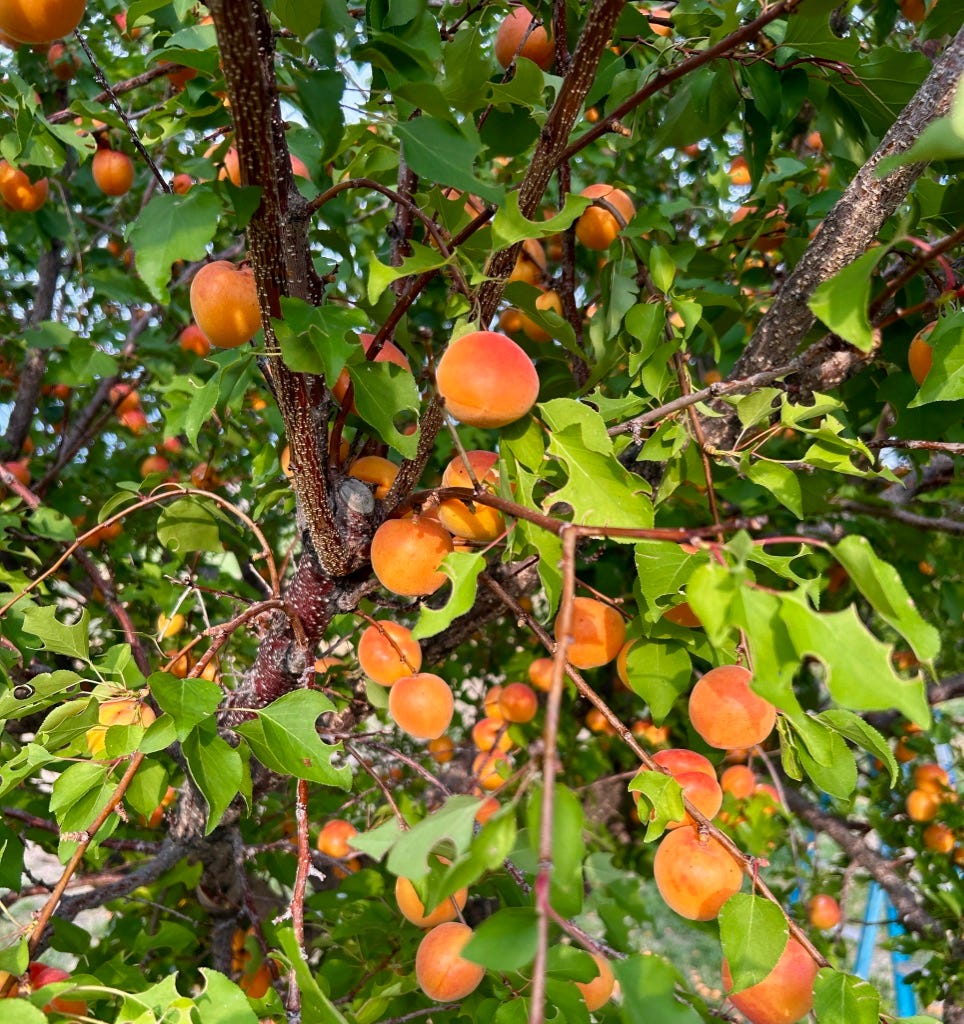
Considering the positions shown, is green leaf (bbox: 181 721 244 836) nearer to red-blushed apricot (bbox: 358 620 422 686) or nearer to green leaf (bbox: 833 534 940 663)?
red-blushed apricot (bbox: 358 620 422 686)

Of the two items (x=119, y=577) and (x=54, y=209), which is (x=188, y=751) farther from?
(x=54, y=209)

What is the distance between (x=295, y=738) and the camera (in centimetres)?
84

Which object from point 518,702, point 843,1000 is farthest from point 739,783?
point 843,1000

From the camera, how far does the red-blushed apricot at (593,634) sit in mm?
975

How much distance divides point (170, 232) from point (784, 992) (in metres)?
0.90

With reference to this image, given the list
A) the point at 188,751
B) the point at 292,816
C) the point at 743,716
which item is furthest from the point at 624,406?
the point at 292,816

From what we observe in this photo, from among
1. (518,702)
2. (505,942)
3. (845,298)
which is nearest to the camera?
(505,942)

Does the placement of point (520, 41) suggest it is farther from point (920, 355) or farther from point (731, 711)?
point (731, 711)

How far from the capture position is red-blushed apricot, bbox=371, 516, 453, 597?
33.9 inches

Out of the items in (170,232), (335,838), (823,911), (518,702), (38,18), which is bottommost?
(823,911)

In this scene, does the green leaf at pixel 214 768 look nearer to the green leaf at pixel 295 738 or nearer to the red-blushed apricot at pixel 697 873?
the green leaf at pixel 295 738

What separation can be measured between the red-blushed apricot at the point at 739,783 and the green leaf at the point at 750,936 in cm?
139

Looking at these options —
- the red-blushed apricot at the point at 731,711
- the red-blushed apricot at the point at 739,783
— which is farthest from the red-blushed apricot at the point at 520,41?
the red-blushed apricot at the point at 739,783

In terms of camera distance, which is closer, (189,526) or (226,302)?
(226,302)
